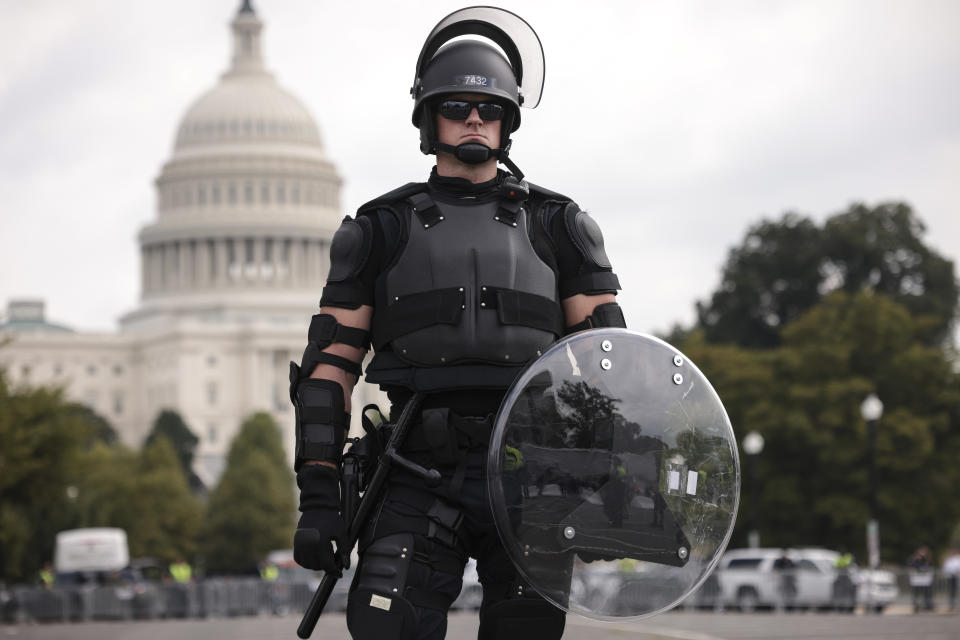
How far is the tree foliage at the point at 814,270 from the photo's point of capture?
81.9m

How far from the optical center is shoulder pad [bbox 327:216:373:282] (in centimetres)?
680

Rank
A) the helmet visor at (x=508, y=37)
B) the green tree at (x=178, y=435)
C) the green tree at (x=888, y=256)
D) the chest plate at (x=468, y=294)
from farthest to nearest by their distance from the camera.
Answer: the green tree at (x=178, y=435)
the green tree at (x=888, y=256)
the helmet visor at (x=508, y=37)
the chest plate at (x=468, y=294)

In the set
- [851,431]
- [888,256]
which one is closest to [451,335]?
[851,431]

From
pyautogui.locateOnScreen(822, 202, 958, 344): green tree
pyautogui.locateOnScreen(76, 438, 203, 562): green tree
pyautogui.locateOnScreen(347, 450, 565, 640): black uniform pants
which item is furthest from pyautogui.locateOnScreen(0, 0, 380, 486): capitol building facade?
pyautogui.locateOnScreen(347, 450, 565, 640): black uniform pants

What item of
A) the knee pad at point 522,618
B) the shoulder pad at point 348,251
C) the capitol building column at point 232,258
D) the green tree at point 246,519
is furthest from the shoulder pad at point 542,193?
the capitol building column at point 232,258

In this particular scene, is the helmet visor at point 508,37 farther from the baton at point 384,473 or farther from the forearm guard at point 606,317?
the baton at point 384,473

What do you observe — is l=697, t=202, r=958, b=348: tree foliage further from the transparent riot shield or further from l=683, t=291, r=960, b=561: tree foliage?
the transparent riot shield

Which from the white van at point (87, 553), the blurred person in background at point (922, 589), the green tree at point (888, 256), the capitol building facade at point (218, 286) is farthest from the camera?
the capitol building facade at point (218, 286)

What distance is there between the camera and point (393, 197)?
6.93 m

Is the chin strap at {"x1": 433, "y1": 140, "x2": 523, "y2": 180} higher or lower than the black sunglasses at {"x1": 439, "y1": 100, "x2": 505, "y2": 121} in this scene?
lower

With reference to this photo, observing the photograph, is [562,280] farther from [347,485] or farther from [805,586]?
[805,586]

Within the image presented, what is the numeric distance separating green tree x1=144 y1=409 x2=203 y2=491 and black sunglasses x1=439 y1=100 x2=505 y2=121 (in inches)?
5362

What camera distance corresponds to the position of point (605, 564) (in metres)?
6.41

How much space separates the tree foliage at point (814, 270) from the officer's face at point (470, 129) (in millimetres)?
74386
